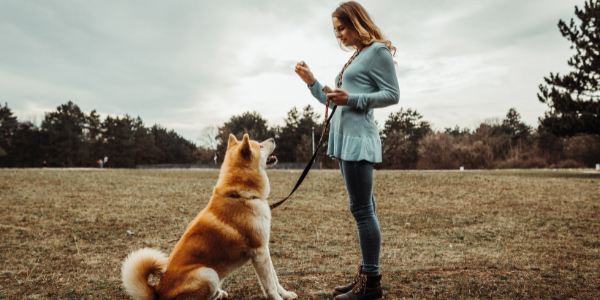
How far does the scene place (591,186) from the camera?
12.2 meters

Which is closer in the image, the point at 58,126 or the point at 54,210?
the point at 54,210

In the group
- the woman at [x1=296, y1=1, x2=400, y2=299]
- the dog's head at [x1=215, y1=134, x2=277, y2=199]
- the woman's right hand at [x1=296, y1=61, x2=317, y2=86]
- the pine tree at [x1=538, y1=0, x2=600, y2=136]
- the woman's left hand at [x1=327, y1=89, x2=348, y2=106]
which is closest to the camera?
the woman's left hand at [x1=327, y1=89, x2=348, y2=106]

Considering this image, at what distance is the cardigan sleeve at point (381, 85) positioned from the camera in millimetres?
2646

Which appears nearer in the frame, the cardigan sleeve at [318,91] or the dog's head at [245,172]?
the dog's head at [245,172]

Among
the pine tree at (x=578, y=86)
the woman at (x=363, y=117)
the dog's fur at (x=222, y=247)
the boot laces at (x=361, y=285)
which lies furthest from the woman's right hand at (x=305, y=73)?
the pine tree at (x=578, y=86)

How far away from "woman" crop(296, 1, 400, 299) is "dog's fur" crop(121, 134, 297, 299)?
2.37ft

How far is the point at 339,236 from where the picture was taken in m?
6.79

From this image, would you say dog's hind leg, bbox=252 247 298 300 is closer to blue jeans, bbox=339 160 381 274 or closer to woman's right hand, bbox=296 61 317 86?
blue jeans, bbox=339 160 381 274

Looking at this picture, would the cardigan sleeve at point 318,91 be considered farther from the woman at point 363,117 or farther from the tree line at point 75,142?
the tree line at point 75,142

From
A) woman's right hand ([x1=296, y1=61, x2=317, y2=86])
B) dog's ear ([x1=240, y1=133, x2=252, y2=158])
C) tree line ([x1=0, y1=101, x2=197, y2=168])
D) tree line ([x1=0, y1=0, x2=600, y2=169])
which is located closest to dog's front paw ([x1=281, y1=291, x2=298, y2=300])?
dog's ear ([x1=240, y1=133, x2=252, y2=158])

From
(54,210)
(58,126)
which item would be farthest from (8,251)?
(58,126)

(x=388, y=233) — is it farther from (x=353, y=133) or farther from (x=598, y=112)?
(x=598, y=112)

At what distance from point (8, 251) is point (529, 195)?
12635mm

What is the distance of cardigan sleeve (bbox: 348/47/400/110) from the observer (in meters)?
2.65
